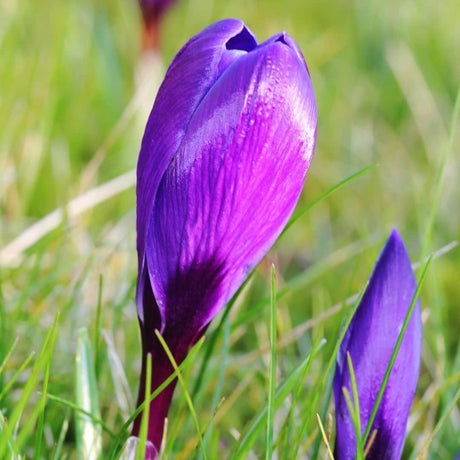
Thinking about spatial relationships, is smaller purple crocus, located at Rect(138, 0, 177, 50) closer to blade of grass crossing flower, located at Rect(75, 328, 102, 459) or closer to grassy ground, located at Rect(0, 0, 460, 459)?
grassy ground, located at Rect(0, 0, 460, 459)

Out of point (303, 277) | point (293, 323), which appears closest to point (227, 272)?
point (303, 277)

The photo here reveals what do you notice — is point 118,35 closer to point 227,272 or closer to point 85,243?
point 85,243

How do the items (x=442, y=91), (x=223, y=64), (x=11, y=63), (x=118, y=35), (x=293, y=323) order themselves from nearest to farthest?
(x=223, y=64) → (x=293, y=323) → (x=11, y=63) → (x=442, y=91) → (x=118, y=35)

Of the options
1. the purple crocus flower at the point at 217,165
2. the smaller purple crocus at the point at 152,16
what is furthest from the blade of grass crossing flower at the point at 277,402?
the smaller purple crocus at the point at 152,16

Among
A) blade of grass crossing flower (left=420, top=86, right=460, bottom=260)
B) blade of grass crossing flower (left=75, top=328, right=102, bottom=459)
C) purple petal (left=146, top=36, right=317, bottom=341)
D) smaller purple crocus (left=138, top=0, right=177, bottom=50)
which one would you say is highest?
smaller purple crocus (left=138, top=0, right=177, bottom=50)

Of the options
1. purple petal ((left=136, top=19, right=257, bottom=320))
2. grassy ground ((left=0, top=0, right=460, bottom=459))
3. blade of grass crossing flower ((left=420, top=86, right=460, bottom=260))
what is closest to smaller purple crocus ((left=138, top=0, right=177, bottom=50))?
grassy ground ((left=0, top=0, right=460, bottom=459))

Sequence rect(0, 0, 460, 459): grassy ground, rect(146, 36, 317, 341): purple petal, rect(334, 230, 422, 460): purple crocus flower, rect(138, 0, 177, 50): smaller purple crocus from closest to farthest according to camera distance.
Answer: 1. rect(146, 36, 317, 341): purple petal
2. rect(334, 230, 422, 460): purple crocus flower
3. rect(0, 0, 460, 459): grassy ground
4. rect(138, 0, 177, 50): smaller purple crocus
